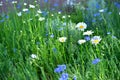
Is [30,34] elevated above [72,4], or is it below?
above

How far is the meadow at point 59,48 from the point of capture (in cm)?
238

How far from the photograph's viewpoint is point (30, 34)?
10.9ft

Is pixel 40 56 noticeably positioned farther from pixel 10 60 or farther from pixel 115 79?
pixel 115 79

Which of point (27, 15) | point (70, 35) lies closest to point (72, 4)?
point (27, 15)

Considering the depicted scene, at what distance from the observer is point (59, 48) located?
2924 mm

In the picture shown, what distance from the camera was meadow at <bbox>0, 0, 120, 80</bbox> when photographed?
7.82 ft

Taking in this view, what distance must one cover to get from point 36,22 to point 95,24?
746 mm

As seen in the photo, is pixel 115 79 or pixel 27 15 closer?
pixel 115 79

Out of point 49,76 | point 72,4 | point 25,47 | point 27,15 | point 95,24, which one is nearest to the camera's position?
point 49,76

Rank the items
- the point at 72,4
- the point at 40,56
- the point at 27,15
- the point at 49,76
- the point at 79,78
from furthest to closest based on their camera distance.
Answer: the point at 72,4 < the point at 27,15 < the point at 40,56 < the point at 49,76 < the point at 79,78

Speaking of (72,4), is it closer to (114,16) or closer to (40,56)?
(114,16)

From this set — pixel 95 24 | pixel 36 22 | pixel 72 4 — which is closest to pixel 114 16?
pixel 95 24

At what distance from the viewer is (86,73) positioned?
7.51ft

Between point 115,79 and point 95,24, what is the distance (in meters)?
1.35
